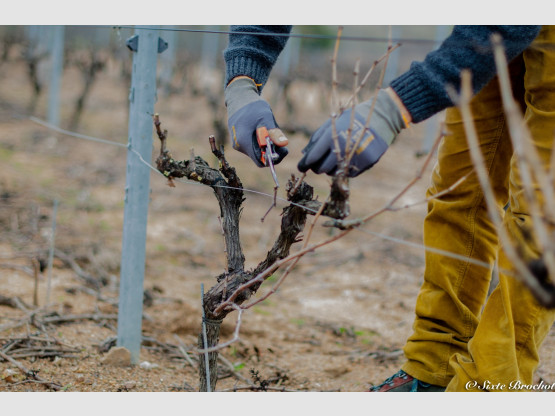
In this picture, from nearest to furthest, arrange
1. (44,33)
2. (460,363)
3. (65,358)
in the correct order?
(460,363) < (65,358) < (44,33)

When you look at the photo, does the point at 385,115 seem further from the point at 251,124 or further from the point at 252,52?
the point at 252,52

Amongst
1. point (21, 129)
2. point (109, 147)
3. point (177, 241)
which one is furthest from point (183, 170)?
point (21, 129)

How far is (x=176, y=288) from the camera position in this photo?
329cm

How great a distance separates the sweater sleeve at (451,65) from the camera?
55.7 inches

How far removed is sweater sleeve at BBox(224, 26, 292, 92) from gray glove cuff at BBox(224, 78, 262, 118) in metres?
0.03

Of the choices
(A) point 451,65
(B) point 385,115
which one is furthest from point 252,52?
(A) point 451,65

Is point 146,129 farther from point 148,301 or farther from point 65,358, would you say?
point 148,301

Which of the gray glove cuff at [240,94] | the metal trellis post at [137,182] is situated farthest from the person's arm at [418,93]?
the metal trellis post at [137,182]

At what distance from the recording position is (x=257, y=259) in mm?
3930

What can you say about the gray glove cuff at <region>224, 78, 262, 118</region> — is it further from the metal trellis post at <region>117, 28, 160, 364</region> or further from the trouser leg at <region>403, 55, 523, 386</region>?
the trouser leg at <region>403, 55, 523, 386</region>

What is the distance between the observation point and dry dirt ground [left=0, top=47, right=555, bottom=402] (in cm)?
212

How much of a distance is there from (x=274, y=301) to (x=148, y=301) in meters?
0.79

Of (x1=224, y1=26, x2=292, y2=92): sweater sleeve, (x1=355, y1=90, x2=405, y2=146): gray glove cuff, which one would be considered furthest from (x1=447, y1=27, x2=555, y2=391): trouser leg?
(x1=224, y1=26, x2=292, y2=92): sweater sleeve

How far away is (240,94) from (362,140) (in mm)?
469
